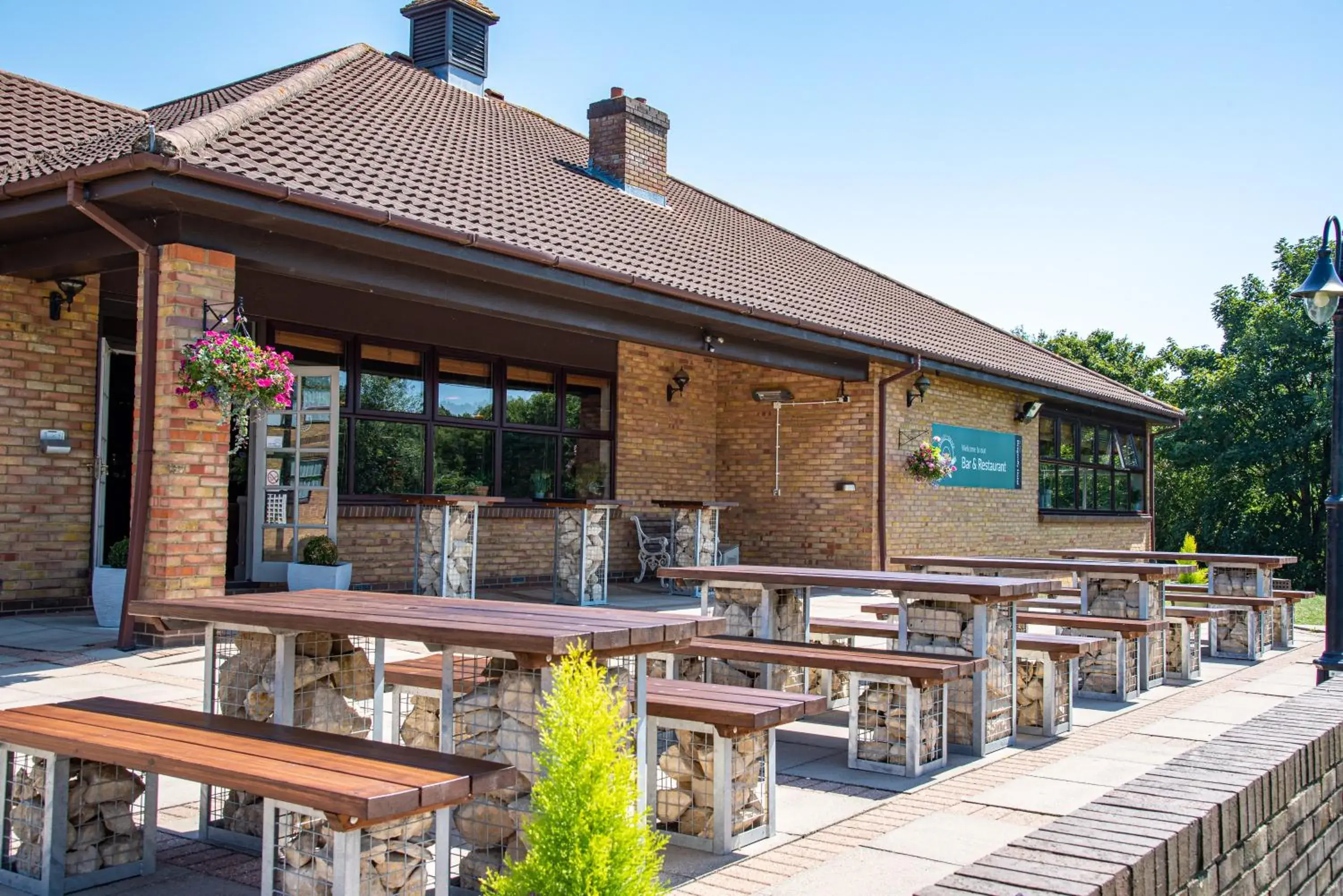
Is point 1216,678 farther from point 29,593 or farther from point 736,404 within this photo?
point 29,593

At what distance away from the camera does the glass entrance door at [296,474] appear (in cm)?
1051

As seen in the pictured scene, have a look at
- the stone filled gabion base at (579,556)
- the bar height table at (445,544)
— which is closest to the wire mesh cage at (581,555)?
the stone filled gabion base at (579,556)

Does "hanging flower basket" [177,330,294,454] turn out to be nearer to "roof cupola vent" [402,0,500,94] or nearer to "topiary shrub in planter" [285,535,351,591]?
"topiary shrub in planter" [285,535,351,591]

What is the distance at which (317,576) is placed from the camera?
31.7 feet

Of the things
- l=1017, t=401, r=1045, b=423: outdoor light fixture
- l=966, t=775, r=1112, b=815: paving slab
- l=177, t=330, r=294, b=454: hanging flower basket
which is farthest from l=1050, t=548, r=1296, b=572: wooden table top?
l=177, t=330, r=294, b=454: hanging flower basket

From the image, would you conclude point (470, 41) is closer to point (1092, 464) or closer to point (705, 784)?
point (1092, 464)

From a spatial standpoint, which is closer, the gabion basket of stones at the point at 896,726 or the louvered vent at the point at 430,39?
the gabion basket of stones at the point at 896,726

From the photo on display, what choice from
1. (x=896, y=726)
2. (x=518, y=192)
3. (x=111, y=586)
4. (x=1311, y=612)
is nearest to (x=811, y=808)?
(x=896, y=726)

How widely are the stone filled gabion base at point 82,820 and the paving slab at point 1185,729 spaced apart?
520cm

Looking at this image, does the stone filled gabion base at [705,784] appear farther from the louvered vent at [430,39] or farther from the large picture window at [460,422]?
the louvered vent at [430,39]

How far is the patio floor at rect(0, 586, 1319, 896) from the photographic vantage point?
383cm

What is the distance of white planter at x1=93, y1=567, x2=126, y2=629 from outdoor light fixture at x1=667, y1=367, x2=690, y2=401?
325 inches

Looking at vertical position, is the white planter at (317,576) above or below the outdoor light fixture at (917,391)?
below

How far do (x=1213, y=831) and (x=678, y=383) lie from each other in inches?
491
